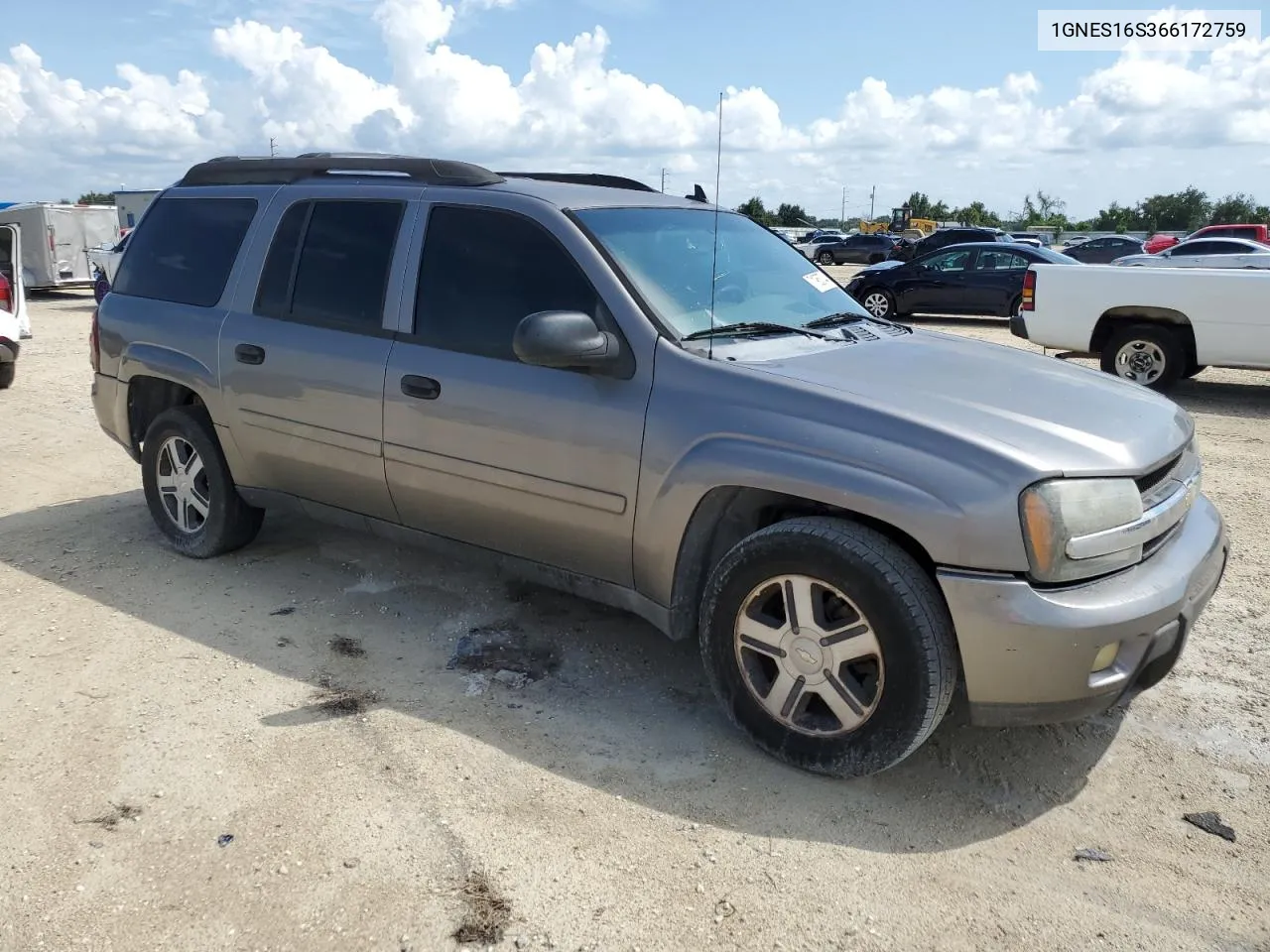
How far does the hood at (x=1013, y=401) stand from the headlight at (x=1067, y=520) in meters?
0.05

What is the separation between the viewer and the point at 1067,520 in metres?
2.81

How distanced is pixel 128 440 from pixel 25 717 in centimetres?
214

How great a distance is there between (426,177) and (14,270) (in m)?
10.2

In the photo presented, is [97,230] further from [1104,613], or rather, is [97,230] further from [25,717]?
[1104,613]

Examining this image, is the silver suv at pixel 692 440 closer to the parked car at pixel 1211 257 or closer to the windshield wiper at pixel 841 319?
the windshield wiper at pixel 841 319

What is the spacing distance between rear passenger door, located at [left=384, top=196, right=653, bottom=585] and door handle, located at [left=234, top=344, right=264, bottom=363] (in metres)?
0.85

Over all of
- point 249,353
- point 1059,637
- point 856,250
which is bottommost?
point 1059,637

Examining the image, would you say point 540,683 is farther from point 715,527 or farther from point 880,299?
point 880,299

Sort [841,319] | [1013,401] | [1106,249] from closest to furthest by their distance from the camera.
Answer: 1. [1013,401]
2. [841,319]
3. [1106,249]

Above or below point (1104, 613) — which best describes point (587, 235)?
above

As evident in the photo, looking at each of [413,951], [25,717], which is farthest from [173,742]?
[413,951]

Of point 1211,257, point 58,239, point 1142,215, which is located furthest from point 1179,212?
point 58,239

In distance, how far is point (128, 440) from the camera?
5383mm

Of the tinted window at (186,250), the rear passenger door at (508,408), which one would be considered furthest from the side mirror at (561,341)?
the tinted window at (186,250)
